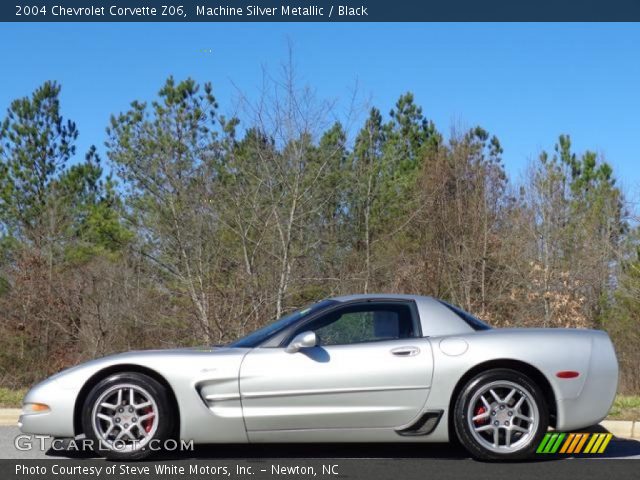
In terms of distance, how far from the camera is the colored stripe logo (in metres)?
6.05

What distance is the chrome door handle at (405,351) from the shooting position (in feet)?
20.1

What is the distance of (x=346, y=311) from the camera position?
6.48m

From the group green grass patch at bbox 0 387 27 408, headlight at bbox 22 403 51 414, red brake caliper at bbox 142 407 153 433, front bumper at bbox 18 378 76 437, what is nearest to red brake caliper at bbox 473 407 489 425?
red brake caliper at bbox 142 407 153 433

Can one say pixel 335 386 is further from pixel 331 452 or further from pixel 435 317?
pixel 435 317

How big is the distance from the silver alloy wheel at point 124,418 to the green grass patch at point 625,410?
4322 millimetres

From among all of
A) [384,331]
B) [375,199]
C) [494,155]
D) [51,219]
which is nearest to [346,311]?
[384,331]

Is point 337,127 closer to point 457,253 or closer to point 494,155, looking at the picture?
point 457,253

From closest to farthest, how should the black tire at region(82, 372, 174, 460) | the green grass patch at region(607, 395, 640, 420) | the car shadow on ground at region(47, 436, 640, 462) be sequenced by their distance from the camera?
1. the black tire at region(82, 372, 174, 460)
2. the car shadow on ground at region(47, 436, 640, 462)
3. the green grass patch at region(607, 395, 640, 420)

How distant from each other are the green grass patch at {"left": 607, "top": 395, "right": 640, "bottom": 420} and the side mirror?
336 cm

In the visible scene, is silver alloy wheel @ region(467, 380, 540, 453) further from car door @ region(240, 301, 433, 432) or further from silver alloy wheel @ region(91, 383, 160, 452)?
silver alloy wheel @ region(91, 383, 160, 452)

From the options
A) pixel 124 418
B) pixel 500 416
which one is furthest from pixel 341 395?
pixel 124 418

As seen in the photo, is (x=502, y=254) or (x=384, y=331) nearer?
(x=384, y=331)

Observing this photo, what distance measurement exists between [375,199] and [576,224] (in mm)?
7768

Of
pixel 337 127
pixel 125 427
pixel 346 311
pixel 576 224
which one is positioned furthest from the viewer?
pixel 576 224
